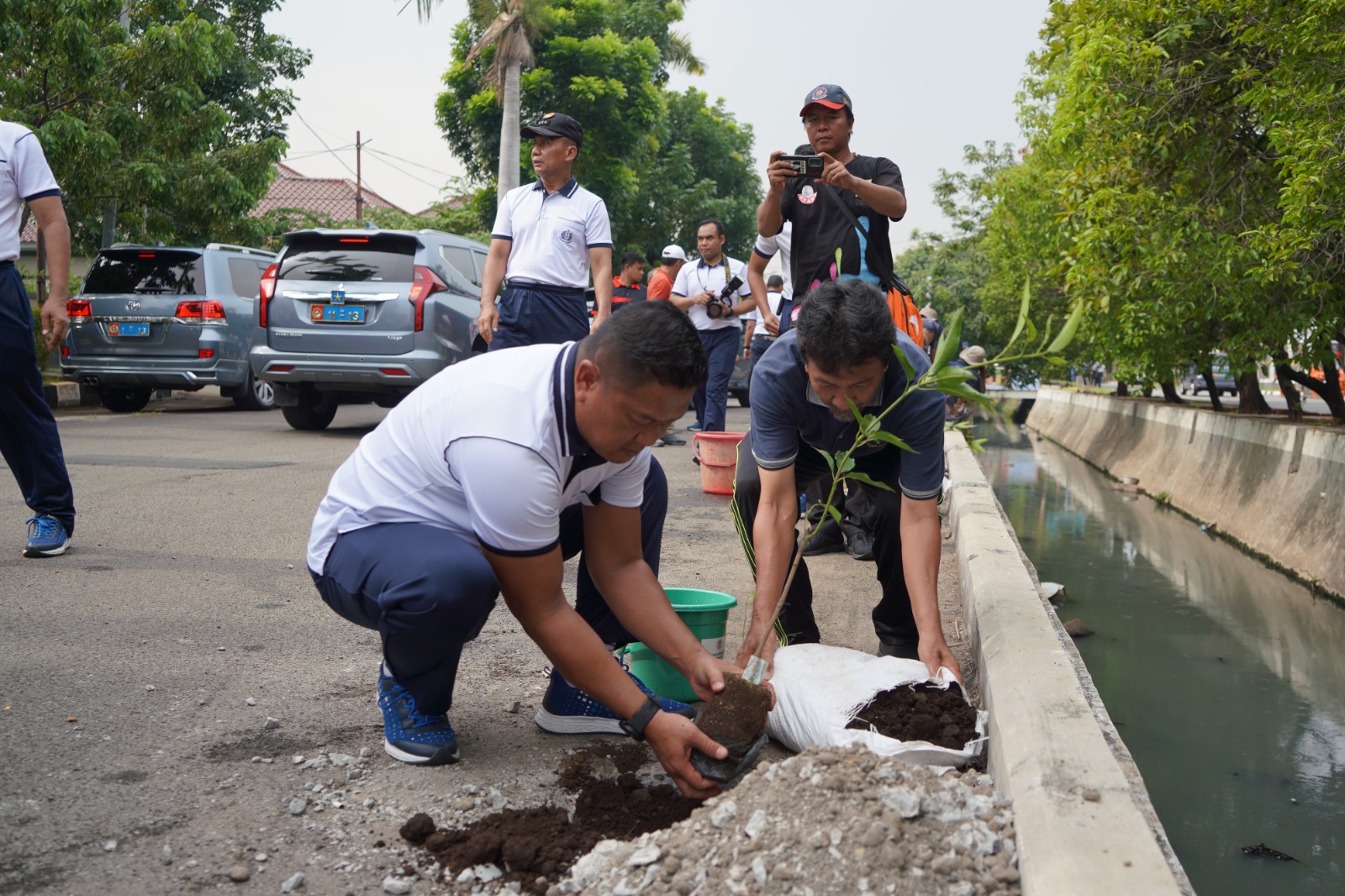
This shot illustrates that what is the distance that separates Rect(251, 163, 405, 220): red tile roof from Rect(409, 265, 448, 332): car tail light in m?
32.8

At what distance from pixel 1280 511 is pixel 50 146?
1174 centimetres

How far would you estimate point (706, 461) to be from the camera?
772cm

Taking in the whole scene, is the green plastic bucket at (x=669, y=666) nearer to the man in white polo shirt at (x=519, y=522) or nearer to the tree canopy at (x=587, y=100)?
the man in white polo shirt at (x=519, y=522)

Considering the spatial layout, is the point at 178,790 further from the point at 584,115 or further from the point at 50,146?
the point at 584,115

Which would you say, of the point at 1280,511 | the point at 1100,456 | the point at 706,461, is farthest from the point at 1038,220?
the point at 706,461

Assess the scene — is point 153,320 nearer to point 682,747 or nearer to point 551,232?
point 551,232

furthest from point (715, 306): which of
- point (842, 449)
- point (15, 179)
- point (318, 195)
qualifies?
point (318, 195)

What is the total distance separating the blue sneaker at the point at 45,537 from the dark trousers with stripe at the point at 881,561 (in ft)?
9.80

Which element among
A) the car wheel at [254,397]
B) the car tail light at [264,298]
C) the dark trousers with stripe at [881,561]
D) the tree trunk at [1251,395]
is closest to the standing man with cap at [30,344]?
the dark trousers with stripe at [881,561]

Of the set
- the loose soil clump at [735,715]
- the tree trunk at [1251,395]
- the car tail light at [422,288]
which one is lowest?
the loose soil clump at [735,715]

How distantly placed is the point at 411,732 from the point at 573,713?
0.47m

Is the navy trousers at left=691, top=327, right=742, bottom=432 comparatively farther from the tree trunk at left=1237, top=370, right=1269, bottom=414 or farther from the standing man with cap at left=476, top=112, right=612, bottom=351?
the tree trunk at left=1237, top=370, right=1269, bottom=414

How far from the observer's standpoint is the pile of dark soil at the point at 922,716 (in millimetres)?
2879

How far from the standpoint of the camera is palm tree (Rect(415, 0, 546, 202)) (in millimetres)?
19547
